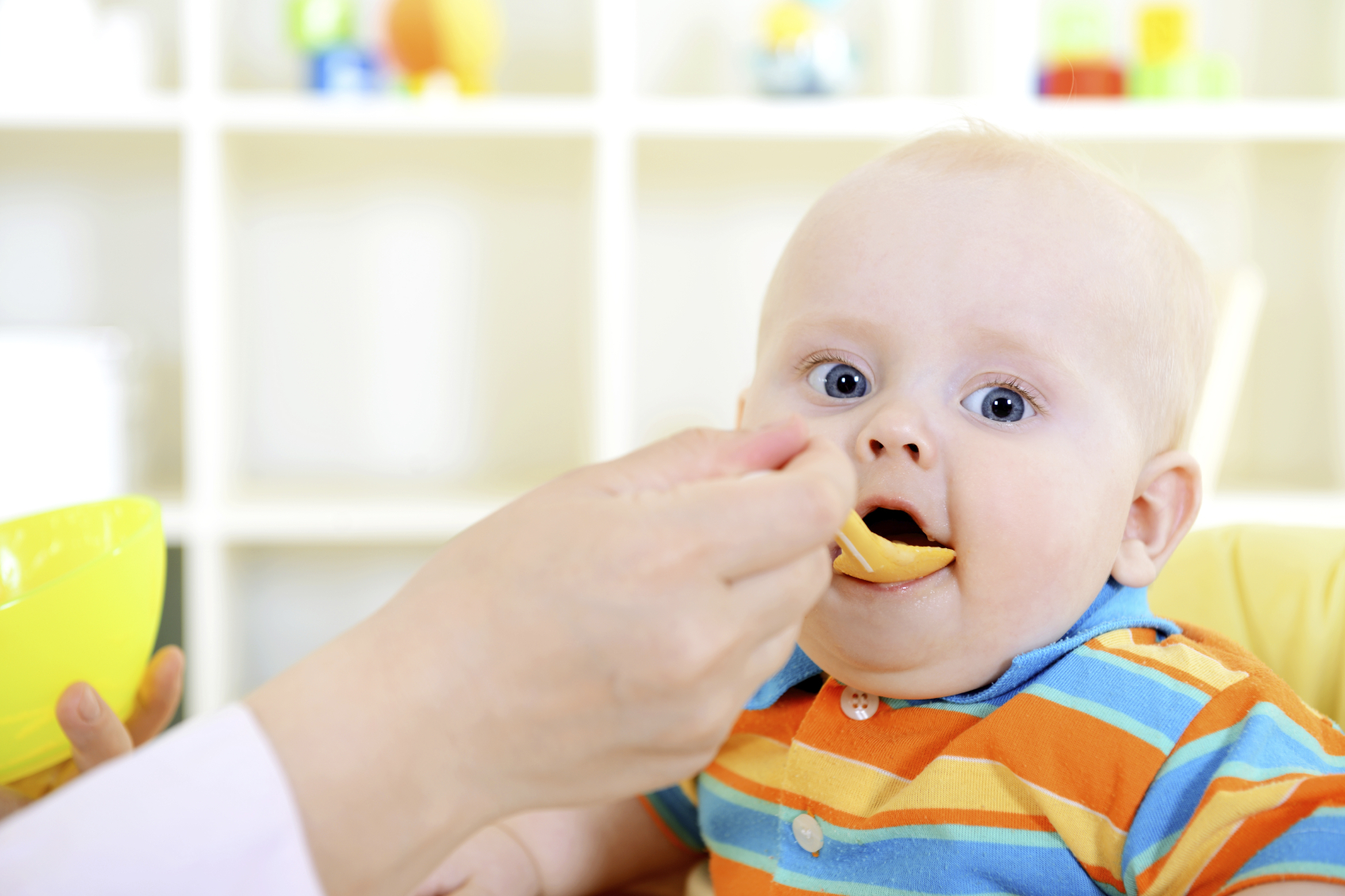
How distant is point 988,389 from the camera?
2.11 ft

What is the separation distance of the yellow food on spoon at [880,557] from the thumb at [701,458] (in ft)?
0.26

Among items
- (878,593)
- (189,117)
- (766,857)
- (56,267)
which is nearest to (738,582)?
(878,593)

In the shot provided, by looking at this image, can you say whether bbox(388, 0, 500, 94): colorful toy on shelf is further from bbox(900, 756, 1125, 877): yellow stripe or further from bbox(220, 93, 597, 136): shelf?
bbox(900, 756, 1125, 877): yellow stripe

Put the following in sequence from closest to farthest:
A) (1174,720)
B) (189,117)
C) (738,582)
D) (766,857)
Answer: (738,582)
(1174,720)
(766,857)
(189,117)

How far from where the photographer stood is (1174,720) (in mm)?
556

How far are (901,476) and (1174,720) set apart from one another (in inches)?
6.9

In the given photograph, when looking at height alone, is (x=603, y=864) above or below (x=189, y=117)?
below

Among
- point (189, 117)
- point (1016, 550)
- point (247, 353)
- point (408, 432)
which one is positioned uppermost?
point (189, 117)

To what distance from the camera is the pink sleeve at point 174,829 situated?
0.38 meters

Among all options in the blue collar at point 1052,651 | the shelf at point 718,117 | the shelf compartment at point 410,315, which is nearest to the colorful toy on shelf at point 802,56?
the shelf at point 718,117

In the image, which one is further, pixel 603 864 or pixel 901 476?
pixel 603 864

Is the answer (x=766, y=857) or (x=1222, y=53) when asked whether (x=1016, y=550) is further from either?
(x=1222, y=53)

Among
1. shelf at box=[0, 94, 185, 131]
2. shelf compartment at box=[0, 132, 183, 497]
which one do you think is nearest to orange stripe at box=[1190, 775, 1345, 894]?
shelf at box=[0, 94, 185, 131]

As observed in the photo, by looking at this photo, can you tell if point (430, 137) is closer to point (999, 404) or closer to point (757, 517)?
point (999, 404)
